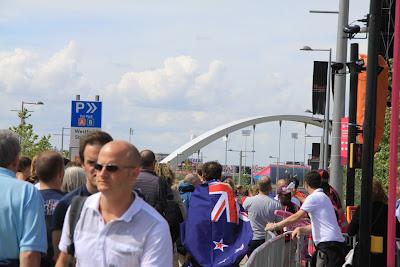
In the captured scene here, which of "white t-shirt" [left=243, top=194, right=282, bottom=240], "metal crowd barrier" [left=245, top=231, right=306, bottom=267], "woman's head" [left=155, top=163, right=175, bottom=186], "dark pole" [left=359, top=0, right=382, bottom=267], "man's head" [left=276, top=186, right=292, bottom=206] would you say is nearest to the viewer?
"metal crowd barrier" [left=245, top=231, right=306, bottom=267]

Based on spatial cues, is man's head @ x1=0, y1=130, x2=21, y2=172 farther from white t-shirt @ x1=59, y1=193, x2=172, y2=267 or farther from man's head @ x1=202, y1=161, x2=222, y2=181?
man's head @ x1=202, y1=161, x2=222, y2=181

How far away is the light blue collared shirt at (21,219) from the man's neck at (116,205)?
3.23ft

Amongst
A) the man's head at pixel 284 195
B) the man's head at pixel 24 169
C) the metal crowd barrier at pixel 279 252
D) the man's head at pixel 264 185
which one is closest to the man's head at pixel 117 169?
the metal crowd barrier at pixel 279 252

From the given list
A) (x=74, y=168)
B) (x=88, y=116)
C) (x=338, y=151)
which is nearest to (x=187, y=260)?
(x=74, y=168)

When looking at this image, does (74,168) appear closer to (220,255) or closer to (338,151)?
(220,255)

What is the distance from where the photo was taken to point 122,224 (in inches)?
176

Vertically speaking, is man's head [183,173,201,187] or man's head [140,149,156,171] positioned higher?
man's head [140,149,156,171]

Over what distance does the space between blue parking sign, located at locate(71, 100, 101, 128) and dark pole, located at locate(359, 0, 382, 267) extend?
41.3 feet

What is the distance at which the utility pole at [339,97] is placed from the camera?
19.5 m

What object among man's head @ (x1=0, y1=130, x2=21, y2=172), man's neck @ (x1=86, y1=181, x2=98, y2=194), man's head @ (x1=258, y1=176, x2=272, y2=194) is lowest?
man's head @ (x1=258, y1=176, x2=272, y2=194)

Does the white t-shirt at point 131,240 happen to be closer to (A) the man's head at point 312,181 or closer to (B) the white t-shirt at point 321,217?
(B) the white t-shirt at point 321,217

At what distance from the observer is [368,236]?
30.2ft

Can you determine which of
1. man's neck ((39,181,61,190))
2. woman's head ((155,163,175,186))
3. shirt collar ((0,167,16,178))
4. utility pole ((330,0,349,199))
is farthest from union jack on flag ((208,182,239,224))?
utility pole ((330,0,349,199))

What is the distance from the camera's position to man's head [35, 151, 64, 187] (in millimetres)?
6695
